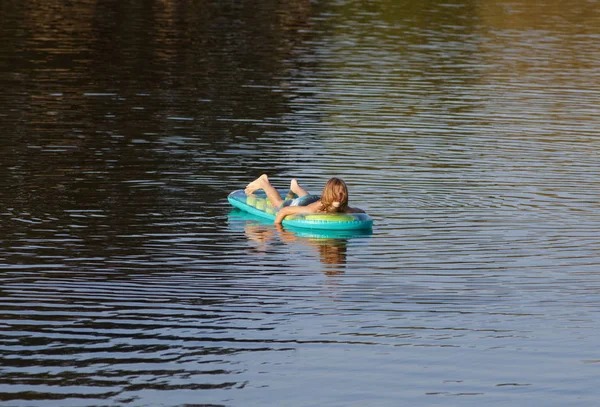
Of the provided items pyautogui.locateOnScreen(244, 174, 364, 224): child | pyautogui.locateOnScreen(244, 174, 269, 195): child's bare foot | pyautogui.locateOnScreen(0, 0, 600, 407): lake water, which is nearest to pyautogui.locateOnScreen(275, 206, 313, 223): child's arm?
pyautogui.locateOnScreen(244, 174, 364, 224): child

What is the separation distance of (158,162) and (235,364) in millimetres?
9776

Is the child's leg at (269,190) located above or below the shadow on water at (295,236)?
above

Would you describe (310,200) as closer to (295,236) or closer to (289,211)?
(289,211)

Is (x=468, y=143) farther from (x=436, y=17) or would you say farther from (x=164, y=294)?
(x=436, y=17)

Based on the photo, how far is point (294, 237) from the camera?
1491 cm

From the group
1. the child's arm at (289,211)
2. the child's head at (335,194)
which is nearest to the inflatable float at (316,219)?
the child's arm at (289,211)

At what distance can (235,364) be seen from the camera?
32.1 feet

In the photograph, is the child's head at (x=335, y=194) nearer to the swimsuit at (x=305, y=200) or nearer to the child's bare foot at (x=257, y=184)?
the swimsuit at (x=305, y=200)

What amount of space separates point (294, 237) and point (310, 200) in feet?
2.65

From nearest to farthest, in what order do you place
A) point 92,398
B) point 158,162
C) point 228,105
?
point 92,398 → point 158,162 → point 228,105

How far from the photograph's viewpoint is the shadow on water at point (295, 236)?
14062 millimetres

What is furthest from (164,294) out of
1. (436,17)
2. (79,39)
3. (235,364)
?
(436,17)

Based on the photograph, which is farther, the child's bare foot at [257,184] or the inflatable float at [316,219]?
the child's bare foot at [257,184]

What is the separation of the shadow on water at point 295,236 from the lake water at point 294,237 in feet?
0.21
